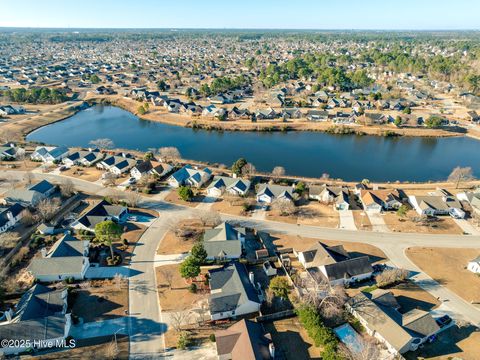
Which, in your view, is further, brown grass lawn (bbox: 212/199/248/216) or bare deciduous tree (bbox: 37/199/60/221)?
brown grass lawn (bbox: 212/199/248/216)

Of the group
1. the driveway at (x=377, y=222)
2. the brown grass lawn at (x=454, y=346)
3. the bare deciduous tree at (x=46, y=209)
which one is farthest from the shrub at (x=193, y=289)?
the driveway at (x=377, y=222)

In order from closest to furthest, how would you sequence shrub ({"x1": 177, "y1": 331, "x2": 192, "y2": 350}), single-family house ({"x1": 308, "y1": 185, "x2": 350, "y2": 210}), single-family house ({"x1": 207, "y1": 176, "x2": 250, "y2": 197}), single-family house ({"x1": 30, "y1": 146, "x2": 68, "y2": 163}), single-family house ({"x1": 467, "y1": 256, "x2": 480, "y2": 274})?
shrub ({"x1": 177, "y1": 331, "x2": 192, "y2": 350}), single-family house ({"x1": 467, "y1": 256, "x2": 480, "y2": 274}), single-family house ({"x1": 308, "y1": 185, "x2": 350, "y2": 210}), single-family house ({"x1": 207, "y1": 176, "x2": 250, "y2": 197}), single-family house ({"x1": 30, "y1": 146, "x2": 68, "y2": 163})

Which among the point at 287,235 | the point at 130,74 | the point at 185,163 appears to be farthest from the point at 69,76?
the point at 287,235

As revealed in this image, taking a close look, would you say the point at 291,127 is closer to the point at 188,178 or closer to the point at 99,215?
the point at 188,178

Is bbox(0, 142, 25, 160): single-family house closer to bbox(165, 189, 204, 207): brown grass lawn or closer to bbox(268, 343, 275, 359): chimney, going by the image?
bbox(165, 189, 204, 207): brown grass lawn

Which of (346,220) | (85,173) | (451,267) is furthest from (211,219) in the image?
(85,173)

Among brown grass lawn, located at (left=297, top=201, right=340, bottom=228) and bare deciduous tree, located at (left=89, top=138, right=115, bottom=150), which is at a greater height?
bare deciduous tree, located at (left=89, top=138, right=115, bottom=150)

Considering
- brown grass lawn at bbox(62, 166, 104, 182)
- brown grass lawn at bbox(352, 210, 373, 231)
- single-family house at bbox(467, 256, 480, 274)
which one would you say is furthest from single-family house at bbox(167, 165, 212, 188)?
single-family house at bbox(467, 256, 480, 274)

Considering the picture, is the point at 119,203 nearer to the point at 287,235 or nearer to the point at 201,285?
the point at 201,285
